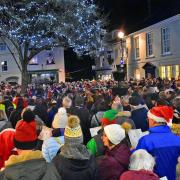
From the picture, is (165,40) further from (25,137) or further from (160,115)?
(25,137)

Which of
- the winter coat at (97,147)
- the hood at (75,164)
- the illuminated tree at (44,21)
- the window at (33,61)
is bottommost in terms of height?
the winter coat at (97,147)

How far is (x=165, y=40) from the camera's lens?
31.6 meters

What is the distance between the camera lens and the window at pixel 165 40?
31.1m

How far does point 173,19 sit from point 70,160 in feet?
86.4

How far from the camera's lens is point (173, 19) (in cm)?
2958

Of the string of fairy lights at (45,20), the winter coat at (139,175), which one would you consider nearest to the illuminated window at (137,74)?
the string of fairy lights at (45,20)

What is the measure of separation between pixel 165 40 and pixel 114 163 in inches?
1087

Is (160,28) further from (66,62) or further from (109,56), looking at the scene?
(66,62)

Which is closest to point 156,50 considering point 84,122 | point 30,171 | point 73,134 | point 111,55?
point 111,55

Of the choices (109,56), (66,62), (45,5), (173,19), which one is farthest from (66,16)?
(66,62)

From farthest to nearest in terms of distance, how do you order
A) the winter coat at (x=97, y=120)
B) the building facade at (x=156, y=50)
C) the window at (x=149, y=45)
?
the window at (x=149, y=45)
the building facade at (x=156, y=50)
the winter coat at (x=97, y=120)

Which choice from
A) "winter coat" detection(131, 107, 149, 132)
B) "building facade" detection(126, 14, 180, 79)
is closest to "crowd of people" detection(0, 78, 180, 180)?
"winter coat" detection(131, 107, 149, 132)

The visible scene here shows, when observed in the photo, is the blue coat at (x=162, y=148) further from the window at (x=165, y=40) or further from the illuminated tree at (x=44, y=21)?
the window at (x=165, y=40)

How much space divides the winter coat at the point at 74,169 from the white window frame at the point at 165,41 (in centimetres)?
2721
